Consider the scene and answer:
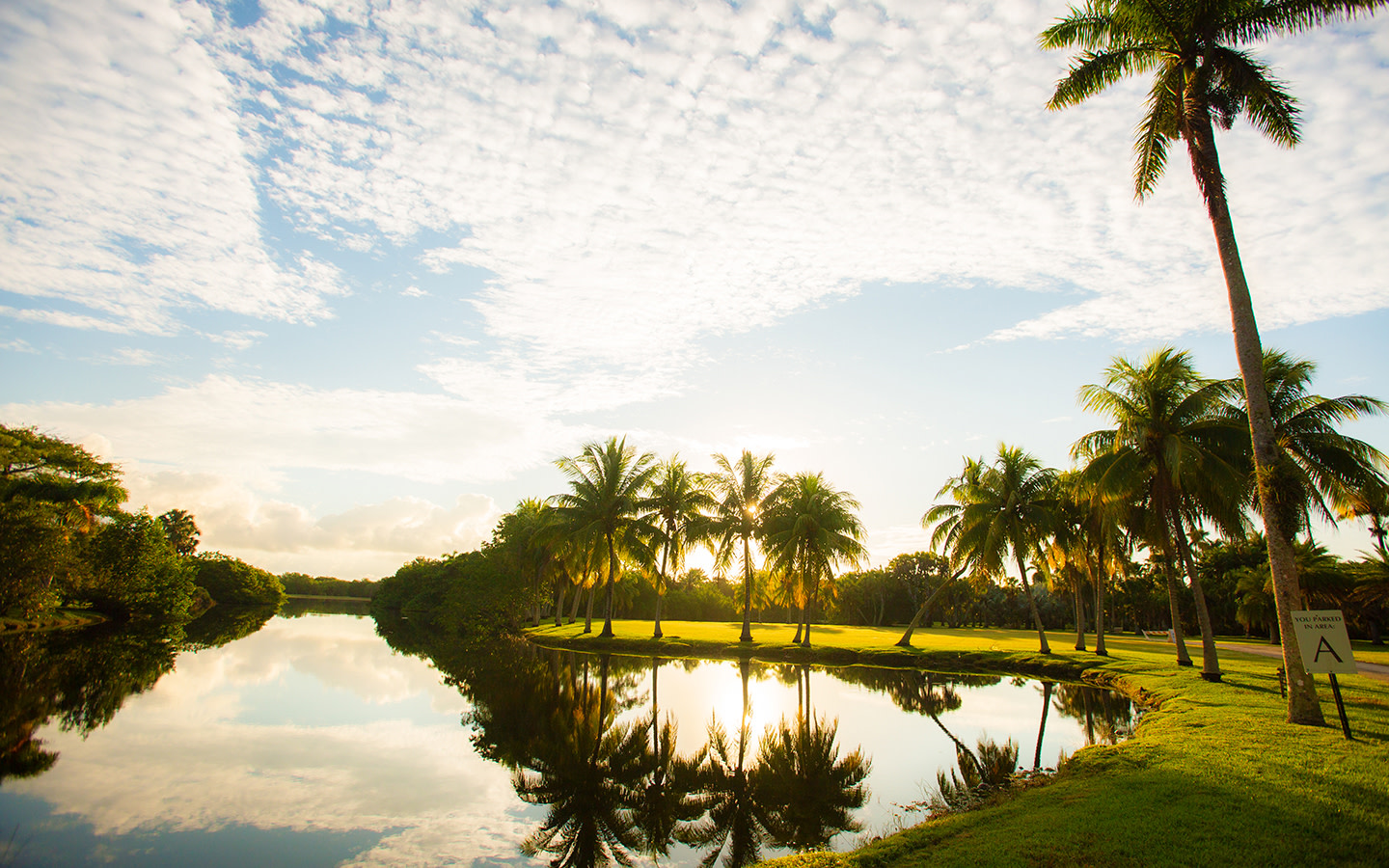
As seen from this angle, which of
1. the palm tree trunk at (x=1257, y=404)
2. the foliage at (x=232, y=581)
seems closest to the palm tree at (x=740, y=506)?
the palm tree trunk at (x=1257, y=404)

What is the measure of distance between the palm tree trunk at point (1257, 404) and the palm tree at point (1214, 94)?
2 cm

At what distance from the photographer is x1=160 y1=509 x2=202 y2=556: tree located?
99312 mm

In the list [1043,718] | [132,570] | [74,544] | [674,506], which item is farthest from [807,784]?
[132,570]

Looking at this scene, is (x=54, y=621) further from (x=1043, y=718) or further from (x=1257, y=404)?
(x=1257, y=404)

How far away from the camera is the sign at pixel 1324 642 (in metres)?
10.8

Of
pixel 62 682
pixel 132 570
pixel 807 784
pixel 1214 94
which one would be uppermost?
pixel 1214 94

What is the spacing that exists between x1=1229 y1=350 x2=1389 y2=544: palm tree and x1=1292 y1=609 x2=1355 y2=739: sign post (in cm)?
196

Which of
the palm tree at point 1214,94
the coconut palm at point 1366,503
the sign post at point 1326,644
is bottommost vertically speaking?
the sign post at point 1326,644

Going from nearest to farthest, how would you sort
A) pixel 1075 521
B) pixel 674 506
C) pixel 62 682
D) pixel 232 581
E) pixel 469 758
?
pixel 469 758
pixel 62 682
pixel 1075 521
pixel 674 506
pixel 232 581

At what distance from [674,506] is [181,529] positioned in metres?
103

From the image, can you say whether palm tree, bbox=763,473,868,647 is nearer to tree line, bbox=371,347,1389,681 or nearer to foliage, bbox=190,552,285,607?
tree line, bbox=371,347,1389,681

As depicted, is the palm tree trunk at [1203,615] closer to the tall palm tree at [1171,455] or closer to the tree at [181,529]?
the tall palm tree at [1171,455]

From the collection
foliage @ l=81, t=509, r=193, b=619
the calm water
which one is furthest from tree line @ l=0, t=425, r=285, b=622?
the calm water

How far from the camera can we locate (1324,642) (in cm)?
1095
